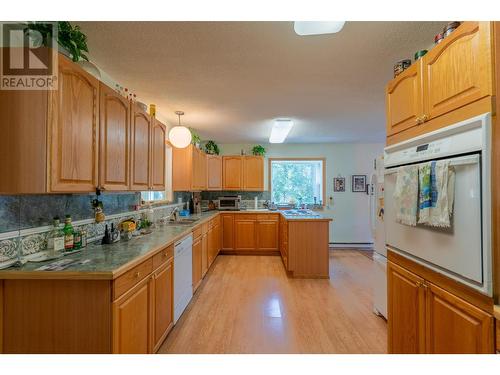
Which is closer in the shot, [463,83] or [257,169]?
[463,83]

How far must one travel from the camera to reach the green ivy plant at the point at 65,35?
1.26 metres

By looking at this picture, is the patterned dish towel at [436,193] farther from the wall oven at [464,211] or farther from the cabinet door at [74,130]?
the cabinet door at [74,130]

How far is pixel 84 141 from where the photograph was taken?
4.89ft

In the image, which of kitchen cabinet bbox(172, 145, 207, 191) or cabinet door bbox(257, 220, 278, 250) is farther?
cabinet door bbox(257, 220, 278, 250)

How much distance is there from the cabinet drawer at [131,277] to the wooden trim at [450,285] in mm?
1674

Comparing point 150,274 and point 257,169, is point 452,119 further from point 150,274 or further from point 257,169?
point 257,169

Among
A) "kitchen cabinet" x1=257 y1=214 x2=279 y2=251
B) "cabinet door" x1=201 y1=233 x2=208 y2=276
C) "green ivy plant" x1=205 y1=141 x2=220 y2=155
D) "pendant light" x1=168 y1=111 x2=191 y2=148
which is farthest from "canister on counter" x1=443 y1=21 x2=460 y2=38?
"green ivy plant" x1=205 y1=141 x2=220 y2=155

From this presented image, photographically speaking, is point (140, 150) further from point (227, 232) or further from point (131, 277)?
point (227, 232)

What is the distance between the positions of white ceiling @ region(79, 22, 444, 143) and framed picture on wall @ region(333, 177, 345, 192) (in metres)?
2.34

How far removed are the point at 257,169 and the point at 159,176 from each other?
305 cm

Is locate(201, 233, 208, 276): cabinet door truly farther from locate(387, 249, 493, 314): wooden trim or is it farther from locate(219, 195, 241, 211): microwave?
locate(387, 249, 493, 314): wooden trim

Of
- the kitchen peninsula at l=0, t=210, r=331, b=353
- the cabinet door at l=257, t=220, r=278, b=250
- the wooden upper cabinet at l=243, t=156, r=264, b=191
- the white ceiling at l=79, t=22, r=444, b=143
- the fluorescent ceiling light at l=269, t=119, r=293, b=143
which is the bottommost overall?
the cabinet door at l=257, t=220, r=278, b=250

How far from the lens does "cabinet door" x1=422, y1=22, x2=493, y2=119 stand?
0.95 metres

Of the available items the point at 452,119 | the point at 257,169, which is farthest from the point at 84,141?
the point at 257,169
